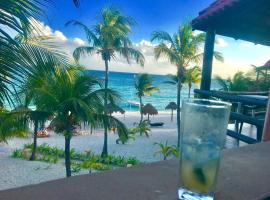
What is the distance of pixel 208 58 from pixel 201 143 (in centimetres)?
417

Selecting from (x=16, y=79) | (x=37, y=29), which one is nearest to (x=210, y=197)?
(x=16, y=79)

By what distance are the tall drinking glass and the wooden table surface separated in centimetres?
5

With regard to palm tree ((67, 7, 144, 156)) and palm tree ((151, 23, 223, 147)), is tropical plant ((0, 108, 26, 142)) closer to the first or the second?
palm tree ((67, 7, 144, 156))

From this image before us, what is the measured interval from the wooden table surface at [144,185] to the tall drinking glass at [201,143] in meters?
0.05

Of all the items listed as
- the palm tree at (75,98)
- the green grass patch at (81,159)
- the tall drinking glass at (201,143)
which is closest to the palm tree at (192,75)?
the green grass patch at (81,159)

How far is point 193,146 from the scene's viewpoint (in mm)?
903

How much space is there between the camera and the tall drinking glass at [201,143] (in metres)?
0.86

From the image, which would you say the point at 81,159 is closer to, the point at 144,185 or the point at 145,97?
the point at 144,185

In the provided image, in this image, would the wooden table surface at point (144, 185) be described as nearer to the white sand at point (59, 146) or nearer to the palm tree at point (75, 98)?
the white sand at point (59, 146)

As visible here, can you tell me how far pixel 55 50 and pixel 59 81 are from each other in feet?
10.7

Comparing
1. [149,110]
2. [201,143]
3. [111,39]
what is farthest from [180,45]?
[201,143]

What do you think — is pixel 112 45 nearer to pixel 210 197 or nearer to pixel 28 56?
pixel 28 56

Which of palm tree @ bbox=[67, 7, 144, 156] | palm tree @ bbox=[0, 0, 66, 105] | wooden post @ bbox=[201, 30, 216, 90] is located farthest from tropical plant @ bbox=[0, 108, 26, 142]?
palm tree @ bbox=[67, 7, 144, 156]

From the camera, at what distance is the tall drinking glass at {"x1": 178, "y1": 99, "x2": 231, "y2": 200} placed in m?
0.86
